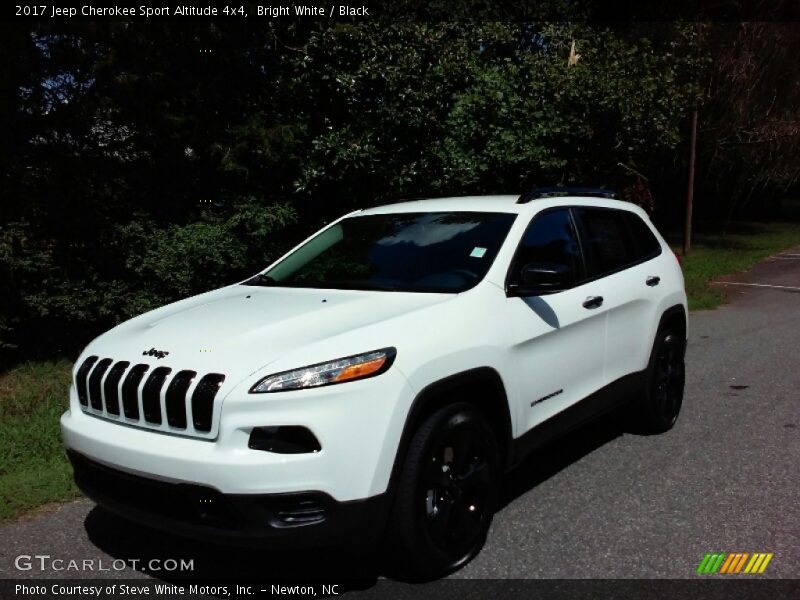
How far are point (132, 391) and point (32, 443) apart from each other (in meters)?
2.60

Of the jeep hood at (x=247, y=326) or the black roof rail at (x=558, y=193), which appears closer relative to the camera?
the jeep hood at (x=247, y=326)

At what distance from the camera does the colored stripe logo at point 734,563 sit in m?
3.65

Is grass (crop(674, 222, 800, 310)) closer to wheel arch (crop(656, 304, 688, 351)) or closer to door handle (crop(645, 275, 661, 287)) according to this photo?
wheel arch (crop(656, 304, 688, 351))

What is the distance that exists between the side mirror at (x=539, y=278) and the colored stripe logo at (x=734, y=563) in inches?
58.4

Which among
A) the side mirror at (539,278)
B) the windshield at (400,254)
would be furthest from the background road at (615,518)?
the windshield at (400,254)

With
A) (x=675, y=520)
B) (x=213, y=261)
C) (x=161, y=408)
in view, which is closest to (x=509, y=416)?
(x=675, y=520)

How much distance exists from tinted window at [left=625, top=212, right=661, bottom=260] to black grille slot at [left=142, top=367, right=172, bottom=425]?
11.6 feet

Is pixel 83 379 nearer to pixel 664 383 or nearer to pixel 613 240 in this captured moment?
pixel 613 240

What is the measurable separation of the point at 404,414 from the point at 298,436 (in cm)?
46

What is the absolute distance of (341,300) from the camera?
4020mm

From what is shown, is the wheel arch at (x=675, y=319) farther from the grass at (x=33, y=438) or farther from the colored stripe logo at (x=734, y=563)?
the grass at (x=33, y=438)

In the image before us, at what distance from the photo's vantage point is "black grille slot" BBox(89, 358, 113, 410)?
3572 millimetres

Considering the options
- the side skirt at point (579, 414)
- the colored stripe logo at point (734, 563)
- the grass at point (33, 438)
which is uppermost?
the side skirt at point (579, 414)

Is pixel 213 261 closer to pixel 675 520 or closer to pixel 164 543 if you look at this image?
pixel 164 543
